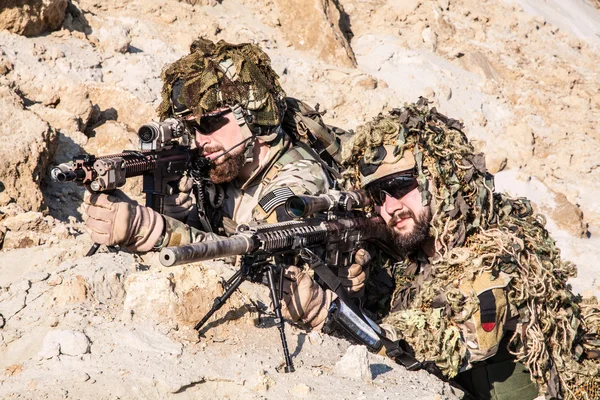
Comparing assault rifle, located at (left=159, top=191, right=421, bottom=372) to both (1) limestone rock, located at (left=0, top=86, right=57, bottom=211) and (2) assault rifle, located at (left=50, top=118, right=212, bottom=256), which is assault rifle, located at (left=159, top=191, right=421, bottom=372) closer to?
(2) assault rifle, located at (left=50, top=118, right=212, bottom=256)

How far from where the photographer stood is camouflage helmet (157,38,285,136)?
545cm

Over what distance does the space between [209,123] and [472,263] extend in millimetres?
2252

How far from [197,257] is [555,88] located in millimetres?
9026

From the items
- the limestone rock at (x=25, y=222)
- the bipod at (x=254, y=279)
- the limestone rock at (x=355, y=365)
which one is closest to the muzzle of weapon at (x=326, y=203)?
the bipod at (x=254, y=279)

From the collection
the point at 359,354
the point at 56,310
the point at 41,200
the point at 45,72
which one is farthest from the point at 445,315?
the point at 45,72

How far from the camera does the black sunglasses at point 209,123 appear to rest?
5469mm

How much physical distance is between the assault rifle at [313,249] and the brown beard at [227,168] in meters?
1.13

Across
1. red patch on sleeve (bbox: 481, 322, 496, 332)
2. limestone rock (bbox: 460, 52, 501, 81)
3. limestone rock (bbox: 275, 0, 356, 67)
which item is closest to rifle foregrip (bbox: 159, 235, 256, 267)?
red patch on sleeve (bbox: 481, 322, 496, 332)

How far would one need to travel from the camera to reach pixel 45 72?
6.92m

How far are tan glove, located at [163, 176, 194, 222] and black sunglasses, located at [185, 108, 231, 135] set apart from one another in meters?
0.37

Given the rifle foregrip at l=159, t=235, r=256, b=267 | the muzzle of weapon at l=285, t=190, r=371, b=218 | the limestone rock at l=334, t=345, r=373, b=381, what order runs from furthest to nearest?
the muzzle of weapon at l=285, t=190, r=371, b=218 < the limestone rock at l=334, t=345, r=373, b=381 < the rifle foregrip at l=159, t=235, r=256, b=267

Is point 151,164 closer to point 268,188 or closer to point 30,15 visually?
point 268,188

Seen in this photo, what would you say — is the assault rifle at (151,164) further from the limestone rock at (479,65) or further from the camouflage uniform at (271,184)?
the limestone rock at (479,65)

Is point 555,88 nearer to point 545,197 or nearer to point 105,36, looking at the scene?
point 545,197
